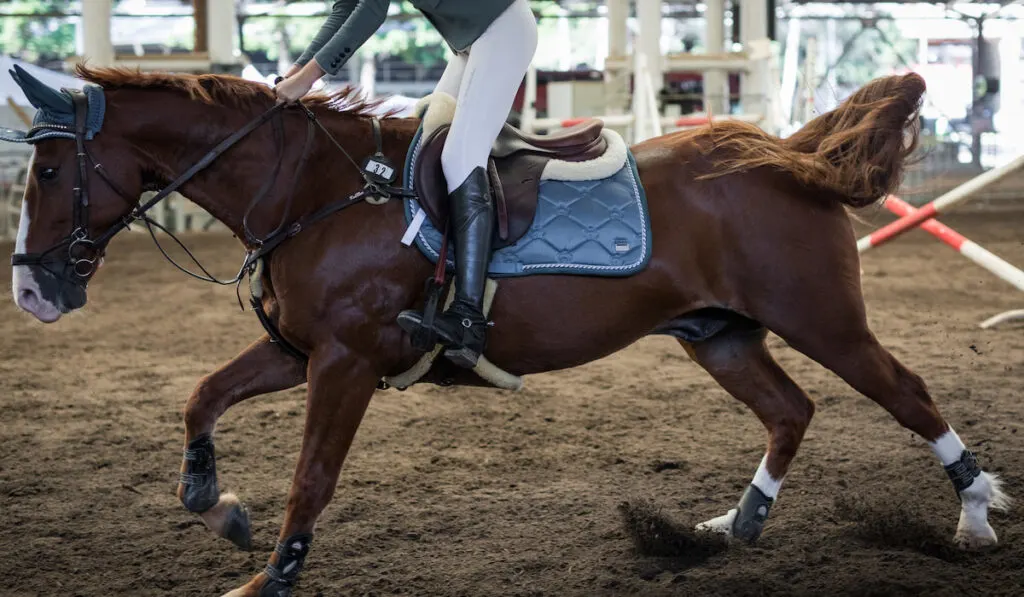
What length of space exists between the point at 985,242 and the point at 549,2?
814 inches

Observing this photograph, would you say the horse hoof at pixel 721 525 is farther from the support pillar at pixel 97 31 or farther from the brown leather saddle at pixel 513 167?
the support pillar at pixel 97 31

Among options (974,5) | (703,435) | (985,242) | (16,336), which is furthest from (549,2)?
(703,435)

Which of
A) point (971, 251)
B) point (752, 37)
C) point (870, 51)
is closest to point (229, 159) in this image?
point (971, 251)

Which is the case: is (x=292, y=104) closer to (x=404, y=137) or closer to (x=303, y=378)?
(x=404, y=137)

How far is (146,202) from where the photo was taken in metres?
3.31

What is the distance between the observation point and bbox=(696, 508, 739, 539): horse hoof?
3852mm

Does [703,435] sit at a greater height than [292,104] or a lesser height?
lesser

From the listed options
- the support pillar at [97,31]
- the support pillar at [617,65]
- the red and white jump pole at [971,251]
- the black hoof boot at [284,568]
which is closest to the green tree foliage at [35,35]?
the support pillar at [97,31]

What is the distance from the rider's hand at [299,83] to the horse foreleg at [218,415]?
88 cm

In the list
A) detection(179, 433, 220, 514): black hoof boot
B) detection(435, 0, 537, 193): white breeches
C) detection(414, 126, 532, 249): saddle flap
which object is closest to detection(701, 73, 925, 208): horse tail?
detection(414, 126, 532, 249): saddle flap

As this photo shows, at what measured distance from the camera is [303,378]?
3.66 m

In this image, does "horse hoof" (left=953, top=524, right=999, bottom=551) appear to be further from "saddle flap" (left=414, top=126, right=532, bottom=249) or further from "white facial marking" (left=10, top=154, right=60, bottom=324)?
"white facial marking" (left=10, top=154, right=60, bottom=324)

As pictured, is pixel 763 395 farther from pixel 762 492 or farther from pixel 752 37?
pixel 752 37

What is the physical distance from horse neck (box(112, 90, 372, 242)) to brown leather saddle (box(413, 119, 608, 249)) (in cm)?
28
